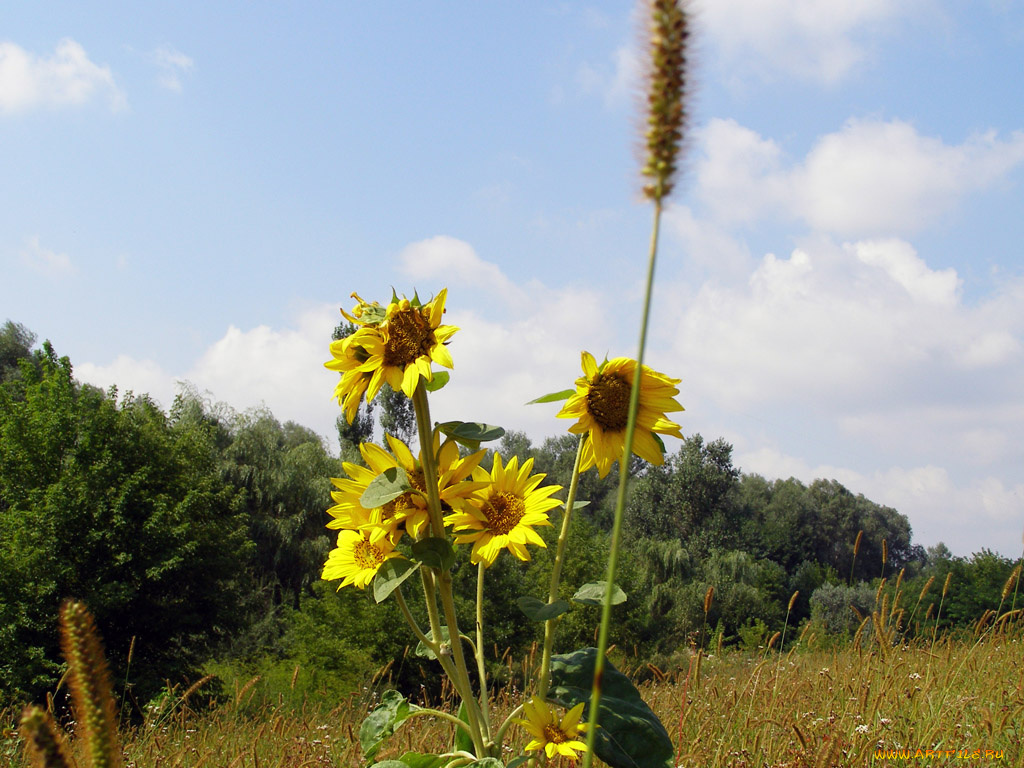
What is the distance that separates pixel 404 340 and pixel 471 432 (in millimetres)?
236

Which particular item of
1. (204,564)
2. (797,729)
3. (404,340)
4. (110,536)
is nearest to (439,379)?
(404,340)

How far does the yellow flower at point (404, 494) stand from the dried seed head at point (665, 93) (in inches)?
39.8

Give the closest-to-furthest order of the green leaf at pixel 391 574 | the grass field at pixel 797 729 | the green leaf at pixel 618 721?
the green leaf at pixel 618 721 → the green leaf at pixel 391 574 → the grass field at pixel 797 729

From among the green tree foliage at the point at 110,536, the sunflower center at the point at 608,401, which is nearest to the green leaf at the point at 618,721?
the sunflower center at the point at 608,401

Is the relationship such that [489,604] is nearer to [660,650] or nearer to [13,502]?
[660,650]

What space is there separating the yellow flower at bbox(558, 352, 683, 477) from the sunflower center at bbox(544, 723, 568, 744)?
0.53m

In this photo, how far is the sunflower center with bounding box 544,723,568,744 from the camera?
4.77 feet

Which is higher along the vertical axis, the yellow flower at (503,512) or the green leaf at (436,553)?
the yellow flower at (503,512)

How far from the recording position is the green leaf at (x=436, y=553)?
4.71ft

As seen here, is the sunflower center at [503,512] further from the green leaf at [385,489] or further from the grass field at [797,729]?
the grass field at [797,729]

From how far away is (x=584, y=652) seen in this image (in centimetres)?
157

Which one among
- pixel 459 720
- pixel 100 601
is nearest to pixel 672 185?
pixel 459 720

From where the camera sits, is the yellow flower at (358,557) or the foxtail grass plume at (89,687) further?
the yellow flower at (358,557)

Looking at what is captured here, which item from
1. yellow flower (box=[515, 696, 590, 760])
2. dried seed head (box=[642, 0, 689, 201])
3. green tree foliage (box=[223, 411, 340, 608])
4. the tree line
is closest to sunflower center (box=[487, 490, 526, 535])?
yellow flower (box=[515, 696, 590, 760])
